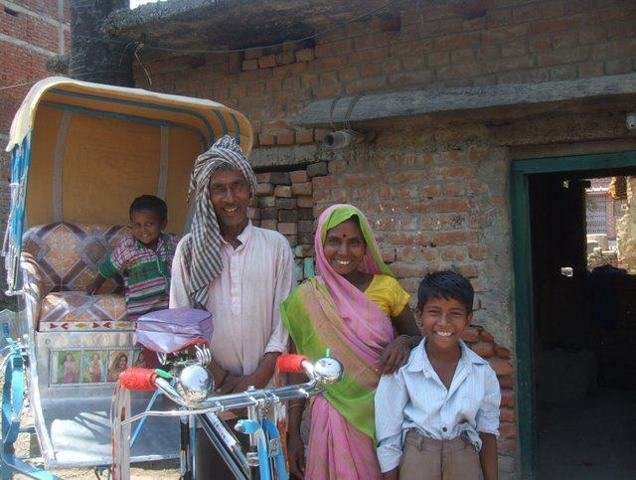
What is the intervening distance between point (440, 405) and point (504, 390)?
176 centimetres

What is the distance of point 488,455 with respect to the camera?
238 centimetres

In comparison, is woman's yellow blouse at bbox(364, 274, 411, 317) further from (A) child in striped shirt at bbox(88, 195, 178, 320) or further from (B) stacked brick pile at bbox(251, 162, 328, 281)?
(B) stacked brick pile at bbox(251, 162, 328, 281)

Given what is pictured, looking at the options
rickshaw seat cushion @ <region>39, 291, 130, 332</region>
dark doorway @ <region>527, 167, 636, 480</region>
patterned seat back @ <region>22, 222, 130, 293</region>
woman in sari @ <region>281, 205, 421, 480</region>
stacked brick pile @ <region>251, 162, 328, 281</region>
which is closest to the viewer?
woman in sari @ <region>281, 205, 421, 480</region>

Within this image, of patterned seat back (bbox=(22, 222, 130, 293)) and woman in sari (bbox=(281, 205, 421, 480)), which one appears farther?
patterned seat back (bbox=(22, 222, 130, 293))

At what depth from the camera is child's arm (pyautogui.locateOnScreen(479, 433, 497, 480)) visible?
7.77 feet

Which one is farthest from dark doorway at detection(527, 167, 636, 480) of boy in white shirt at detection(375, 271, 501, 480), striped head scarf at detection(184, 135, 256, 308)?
striped head scarf at detection(184, 135, 256, 308)

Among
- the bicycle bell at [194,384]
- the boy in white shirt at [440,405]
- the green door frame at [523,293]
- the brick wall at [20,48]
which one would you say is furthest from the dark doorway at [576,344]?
the brick wall at [20,48]

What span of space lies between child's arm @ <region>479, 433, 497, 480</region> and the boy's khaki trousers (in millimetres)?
60

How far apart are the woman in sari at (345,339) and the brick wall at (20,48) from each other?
15837 millimetres

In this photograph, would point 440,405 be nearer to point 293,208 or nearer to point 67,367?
point 67,367

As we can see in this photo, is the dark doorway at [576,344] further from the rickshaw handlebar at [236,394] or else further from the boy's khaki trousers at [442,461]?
the rickshaw handlebar at [236,394]

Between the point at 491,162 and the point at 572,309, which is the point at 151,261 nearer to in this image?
the point at 491,162

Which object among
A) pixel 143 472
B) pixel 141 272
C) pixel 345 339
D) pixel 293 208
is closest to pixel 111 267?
pixel 141 272

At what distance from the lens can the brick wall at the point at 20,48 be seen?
1744 cm
